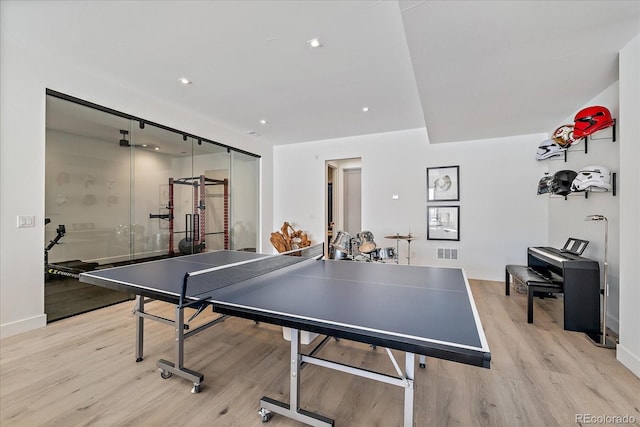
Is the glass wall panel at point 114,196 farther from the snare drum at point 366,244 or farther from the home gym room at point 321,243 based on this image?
the snare drum at point 366,244

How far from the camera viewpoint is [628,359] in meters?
2.18

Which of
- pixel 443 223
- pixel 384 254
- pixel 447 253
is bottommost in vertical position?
pixel 447 253

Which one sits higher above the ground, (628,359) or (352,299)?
(352,299)

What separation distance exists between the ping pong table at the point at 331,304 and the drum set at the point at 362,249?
185 centimetres

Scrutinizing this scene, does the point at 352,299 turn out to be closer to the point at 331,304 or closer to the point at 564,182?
the point at 331,304

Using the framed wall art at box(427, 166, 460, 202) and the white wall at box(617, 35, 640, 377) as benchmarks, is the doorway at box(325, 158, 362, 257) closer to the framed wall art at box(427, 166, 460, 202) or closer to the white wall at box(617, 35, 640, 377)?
the framed wall art at box(427, 166, 460, 202)

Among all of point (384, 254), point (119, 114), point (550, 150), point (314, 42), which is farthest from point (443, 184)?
point (119, 114)

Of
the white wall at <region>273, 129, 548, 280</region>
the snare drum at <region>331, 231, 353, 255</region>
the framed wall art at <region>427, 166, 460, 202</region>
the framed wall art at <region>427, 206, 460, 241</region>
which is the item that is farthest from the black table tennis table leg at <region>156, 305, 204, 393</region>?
the framed wall art at <region>427, 166, 460, 202</region>

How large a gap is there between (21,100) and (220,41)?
215 centimetres

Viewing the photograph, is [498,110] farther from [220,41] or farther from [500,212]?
[220,41]

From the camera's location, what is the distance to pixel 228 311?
1471 millimetres

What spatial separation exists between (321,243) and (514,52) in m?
2.65

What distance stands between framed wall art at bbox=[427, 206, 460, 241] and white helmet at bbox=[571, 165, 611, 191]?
7.82 feet

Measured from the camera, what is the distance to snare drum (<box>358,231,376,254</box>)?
438 cm
